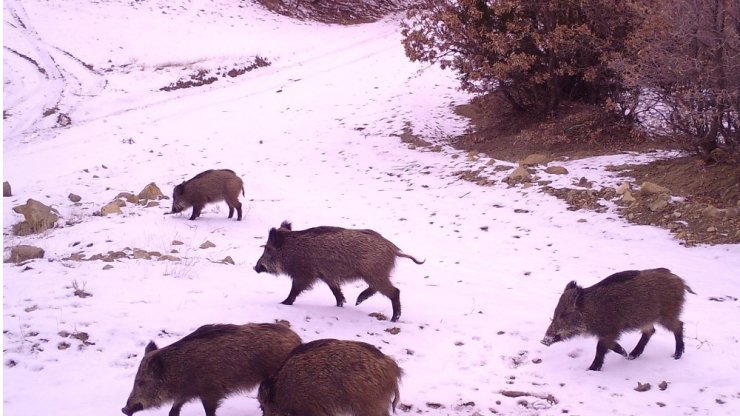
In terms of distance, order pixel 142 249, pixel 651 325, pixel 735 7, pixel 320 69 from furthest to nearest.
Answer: pixel 320 69 → pixel 735 7 → pixel 142 249 → pixel 651 325

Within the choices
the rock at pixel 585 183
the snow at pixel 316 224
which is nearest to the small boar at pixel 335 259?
the snow at pixel 316 224

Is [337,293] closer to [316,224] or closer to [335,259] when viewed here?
[335,259]

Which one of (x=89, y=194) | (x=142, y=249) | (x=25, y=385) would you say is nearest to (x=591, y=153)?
(x=142, y=249)

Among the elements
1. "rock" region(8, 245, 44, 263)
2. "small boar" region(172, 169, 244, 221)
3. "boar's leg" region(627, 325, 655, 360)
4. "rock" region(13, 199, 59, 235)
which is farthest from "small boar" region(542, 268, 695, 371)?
"rock" region(13, 199, 59, 235)

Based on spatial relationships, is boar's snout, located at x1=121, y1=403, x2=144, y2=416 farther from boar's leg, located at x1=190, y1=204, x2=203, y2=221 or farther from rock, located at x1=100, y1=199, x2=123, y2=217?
rock, located at x1=100, y1=199, x2=123, y2=217

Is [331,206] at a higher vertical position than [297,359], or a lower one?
lower

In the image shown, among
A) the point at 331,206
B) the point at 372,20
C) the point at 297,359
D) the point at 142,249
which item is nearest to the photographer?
the point at 297,359

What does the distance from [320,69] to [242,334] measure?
24.0 meters

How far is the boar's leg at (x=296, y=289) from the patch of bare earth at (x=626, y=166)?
6.06 meters

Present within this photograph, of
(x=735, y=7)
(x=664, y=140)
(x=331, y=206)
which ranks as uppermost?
(x=735, y=7)

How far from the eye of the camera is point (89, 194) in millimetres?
13727

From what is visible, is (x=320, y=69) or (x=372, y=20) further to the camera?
(x=372, y=20)

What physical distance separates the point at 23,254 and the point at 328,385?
19.8 ft

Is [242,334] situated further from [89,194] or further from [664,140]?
[664,140]
